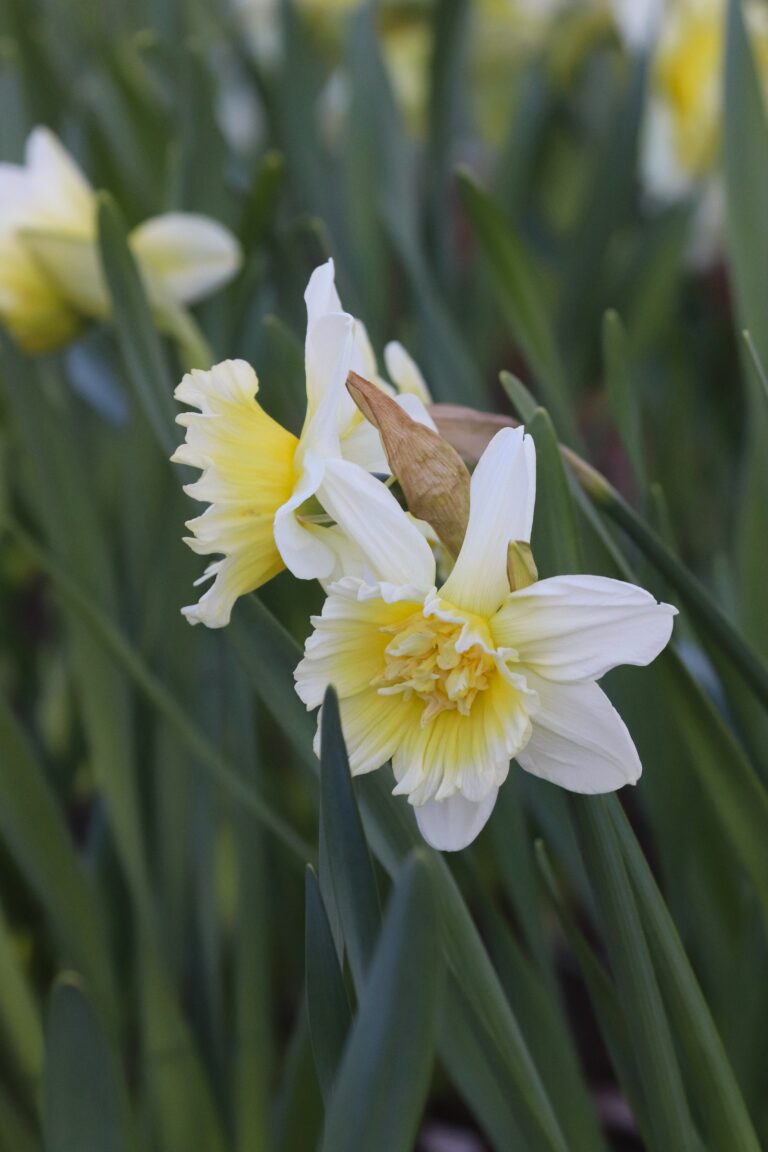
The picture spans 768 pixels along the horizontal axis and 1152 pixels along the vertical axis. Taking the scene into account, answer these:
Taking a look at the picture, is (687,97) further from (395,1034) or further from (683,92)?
(395,1034)

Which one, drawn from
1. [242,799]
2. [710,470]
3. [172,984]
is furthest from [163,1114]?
[710,470]

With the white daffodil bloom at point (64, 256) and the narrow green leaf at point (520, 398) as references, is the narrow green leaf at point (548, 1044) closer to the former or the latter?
the narrow green leaf at point (520, 398)

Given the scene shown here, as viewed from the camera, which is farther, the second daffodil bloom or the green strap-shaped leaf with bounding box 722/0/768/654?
the green strap-shaped leaf with bounding box 722/0/768/654

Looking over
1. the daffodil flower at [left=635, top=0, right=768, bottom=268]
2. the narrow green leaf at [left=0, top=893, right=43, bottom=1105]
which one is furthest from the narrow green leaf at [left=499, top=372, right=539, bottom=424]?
the daffodil flower at [left=635, top=0, right=768, bottom=268]

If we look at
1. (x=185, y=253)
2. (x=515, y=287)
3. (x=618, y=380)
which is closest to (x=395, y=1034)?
(x=618, y=380)

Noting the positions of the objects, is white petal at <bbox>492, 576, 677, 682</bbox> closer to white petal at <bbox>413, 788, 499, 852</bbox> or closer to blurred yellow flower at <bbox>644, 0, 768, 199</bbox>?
white petal at <bbox>413, 788, 499, 852</bbox>

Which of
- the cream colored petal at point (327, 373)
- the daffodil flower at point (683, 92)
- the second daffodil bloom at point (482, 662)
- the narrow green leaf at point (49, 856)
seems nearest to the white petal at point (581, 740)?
the second daffodil bloom at point (482, 662)

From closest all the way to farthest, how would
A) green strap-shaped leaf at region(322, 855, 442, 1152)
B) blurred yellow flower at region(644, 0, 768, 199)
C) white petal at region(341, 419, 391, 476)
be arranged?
1. green strap-shaped leaf at region(322, 855, 442, 1152)
2. white petal at region(341, 419, 391, 476)
3. blurred yellow flower at region(644, 0, 768, 199)
